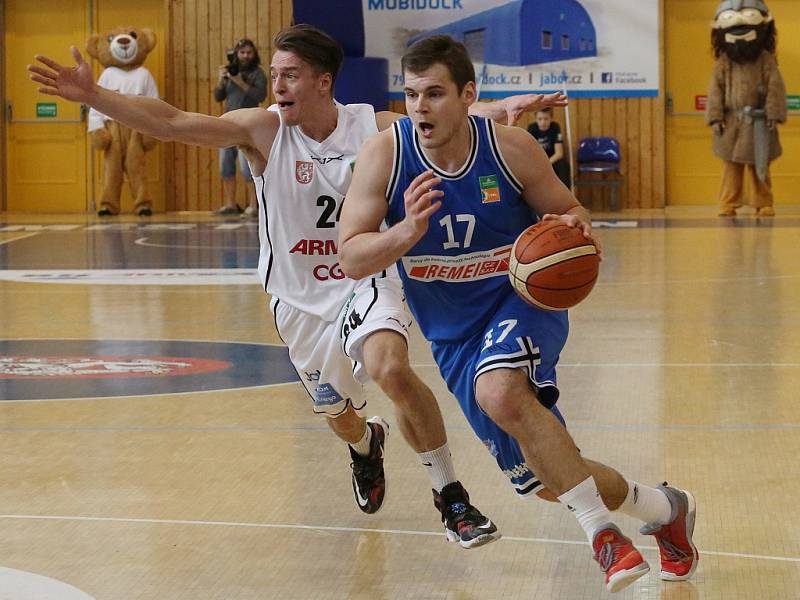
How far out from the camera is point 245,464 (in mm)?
4781

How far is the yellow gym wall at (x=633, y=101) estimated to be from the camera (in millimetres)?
20172

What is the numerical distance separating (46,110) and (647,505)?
63.1 ft

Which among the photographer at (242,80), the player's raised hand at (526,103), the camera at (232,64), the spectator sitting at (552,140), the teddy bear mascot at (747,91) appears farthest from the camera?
the photographer at (242,80)

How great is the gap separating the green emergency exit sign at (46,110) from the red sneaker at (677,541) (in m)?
19.1

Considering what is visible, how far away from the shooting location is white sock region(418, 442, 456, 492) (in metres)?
3.85

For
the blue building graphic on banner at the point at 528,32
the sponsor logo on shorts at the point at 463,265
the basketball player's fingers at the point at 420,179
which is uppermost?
the blue building graphic on banner at the point at 528,32

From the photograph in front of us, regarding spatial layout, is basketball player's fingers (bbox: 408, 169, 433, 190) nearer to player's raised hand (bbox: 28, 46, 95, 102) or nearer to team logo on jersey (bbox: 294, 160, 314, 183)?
team logo on jersey (bbox: 294, 160, 314, 183)

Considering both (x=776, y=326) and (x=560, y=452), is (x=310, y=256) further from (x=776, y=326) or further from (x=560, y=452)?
(x=776, y=326)

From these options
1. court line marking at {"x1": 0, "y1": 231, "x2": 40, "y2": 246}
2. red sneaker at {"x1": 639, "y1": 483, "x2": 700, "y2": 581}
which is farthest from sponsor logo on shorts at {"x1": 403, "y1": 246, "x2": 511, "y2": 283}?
court line marking at {"x1": 0, "y1": 231, "x2": 40, "y2": 246}

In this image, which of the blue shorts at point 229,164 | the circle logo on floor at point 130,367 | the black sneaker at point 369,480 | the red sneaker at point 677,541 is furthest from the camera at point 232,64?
the red sneaker at point 677,541

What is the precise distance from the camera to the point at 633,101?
2012cm

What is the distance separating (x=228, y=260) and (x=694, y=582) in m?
9.46

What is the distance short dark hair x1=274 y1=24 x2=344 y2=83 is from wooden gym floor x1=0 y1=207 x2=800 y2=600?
1376mm

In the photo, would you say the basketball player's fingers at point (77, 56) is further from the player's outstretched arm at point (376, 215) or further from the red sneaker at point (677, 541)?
the red sneaker at point (677, 541)
